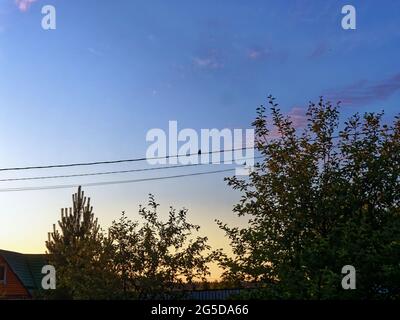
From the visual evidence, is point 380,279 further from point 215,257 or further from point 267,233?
point 215,257

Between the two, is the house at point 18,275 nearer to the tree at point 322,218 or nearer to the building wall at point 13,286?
the building wall at point 13,286

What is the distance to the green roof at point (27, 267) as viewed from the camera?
5416 centimetres

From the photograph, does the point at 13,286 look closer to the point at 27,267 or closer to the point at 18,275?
the point at 18,275

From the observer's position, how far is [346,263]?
1385cm

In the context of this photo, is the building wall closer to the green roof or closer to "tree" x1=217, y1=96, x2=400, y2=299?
the green roof

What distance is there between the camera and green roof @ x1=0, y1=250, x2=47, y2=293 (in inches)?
2132

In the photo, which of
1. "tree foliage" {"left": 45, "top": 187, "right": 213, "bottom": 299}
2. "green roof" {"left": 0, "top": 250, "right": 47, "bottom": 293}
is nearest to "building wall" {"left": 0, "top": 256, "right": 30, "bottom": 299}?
"green roof" {"left": 0, "top": 250, "right": 47, "bottom": 293}

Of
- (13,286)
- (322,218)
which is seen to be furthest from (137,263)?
(13,286)

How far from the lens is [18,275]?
5391 centimetres

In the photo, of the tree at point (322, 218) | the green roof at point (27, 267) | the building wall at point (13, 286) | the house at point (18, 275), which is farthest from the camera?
the green roof at point (27, 267)

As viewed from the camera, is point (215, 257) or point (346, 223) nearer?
point (346, 223)

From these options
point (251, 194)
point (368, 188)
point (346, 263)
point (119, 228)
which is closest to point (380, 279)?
point (346, 263)

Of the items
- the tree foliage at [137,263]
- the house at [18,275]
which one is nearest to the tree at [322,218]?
the tree foliage at [137,263]
